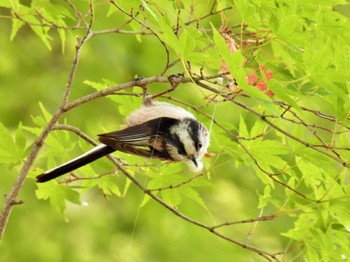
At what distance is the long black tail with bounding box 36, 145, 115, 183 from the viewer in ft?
9.80

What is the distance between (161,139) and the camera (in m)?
2.99

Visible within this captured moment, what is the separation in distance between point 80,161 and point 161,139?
297 mm

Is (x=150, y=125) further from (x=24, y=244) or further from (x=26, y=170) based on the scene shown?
(x=24, y=244)

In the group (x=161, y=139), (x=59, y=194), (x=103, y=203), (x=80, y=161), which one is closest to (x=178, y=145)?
(x=161, y=139)

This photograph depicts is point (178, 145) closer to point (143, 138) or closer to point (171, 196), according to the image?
point (143, 138)

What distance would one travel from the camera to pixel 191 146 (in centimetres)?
294

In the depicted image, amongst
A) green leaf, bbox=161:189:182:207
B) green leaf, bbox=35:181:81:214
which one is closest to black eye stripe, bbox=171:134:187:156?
green leaf, bbox=161:189:182:207

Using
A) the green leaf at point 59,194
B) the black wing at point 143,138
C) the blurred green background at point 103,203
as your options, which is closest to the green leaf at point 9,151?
the green leaf at point 59,194

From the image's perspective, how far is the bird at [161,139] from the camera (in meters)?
2.94

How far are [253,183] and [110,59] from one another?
4.82 feet

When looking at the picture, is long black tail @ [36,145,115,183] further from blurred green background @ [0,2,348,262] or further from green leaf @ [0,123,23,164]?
blurred green background @ [0,2,348,262]

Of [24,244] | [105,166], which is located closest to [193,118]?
[105,166]

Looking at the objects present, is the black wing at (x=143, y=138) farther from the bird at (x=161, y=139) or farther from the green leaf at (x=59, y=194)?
the green leaf at (x=59, y=194)

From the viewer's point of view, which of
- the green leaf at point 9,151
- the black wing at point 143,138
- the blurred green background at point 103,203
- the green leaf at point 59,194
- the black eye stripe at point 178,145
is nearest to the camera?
the black wing at point 143,138
